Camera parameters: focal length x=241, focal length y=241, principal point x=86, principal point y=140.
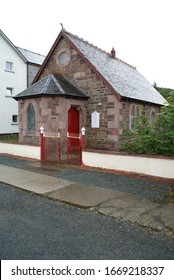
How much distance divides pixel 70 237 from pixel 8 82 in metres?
23.6

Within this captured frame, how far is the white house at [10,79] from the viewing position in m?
24.7

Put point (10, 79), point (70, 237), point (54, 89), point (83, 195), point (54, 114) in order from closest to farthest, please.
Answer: point (70, 237), point (83, 195), point (54, 114), point (54, 89), point (10, 79)

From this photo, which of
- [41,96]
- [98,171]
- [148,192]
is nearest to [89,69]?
[41,96]

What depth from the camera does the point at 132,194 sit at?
7383mm

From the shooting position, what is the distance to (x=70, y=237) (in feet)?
15.3

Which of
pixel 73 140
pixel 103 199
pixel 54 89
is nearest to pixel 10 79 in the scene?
pixel 54 89

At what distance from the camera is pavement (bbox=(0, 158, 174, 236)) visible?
18.2 ft

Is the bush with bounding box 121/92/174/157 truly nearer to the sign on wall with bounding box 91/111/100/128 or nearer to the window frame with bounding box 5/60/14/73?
the sign on wall with bounding box 91/111/100/128

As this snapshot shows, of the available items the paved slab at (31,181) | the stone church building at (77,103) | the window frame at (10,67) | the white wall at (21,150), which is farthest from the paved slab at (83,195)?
the window frame at (10,67)

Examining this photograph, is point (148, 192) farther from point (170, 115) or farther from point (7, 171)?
point (7, 171)

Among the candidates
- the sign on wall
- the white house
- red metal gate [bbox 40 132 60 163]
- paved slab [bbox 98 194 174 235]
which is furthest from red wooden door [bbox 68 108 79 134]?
the white house

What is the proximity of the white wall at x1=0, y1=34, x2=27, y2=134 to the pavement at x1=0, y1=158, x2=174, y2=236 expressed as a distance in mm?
16294

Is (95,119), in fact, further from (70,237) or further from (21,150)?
(70,237)

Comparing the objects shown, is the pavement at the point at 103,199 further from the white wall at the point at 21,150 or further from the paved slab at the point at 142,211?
the white wall at the point at 21,150
